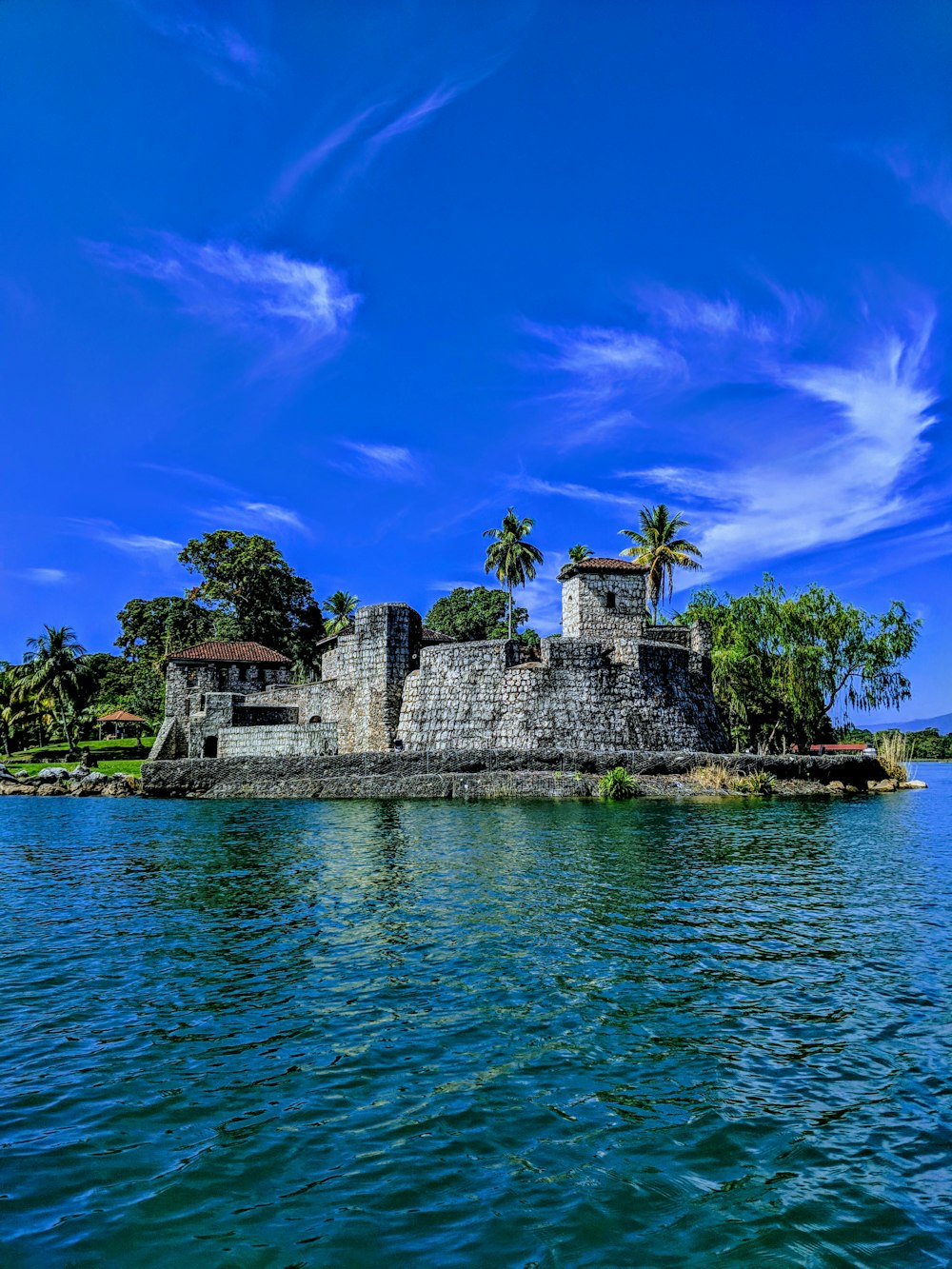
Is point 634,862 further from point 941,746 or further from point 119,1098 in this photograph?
point 941,746

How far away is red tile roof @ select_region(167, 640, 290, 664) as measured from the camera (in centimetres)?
4652

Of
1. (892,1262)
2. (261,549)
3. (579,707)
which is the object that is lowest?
(892,1262)

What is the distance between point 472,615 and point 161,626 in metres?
25.1

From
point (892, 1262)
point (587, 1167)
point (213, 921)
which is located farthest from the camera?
point (213, 921)

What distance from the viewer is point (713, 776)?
29078 mm

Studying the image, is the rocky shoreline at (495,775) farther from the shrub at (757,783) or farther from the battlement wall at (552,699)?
the battlement wall at (552,699)

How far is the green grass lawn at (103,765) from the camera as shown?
151 feet

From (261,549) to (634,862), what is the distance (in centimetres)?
5197

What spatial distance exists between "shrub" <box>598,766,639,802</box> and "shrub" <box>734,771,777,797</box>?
4267 millimetres

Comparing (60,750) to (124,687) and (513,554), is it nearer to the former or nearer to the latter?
(124,687)

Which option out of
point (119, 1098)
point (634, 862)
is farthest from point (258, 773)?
point (119, 1098)

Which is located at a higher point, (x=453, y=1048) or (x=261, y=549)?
(x=261, y=549)

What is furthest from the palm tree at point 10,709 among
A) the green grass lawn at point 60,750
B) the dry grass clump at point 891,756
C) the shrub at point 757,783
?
the dry grass clump at point 891,756

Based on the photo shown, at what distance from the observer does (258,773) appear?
105 feet
